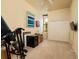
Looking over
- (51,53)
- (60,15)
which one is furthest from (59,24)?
(51,53)

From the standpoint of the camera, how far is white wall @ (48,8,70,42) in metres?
7.18

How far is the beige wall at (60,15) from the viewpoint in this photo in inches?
284

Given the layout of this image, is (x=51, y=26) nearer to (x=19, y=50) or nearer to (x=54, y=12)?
(x=54, y=12)

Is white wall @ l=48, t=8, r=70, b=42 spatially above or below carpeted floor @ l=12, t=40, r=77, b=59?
above

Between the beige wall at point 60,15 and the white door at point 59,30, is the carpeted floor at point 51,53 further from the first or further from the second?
the beige wall at point 60,15

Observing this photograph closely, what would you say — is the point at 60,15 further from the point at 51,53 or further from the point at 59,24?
the point at 51,53

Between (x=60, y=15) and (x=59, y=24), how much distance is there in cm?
76

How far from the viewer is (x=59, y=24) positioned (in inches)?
297

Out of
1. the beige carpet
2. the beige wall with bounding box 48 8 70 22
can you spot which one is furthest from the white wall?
the beige carpet

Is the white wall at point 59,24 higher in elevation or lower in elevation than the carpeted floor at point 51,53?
higher

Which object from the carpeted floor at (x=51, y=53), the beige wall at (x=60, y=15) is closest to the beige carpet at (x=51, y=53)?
the carpeted floor at (x=51, y=53)

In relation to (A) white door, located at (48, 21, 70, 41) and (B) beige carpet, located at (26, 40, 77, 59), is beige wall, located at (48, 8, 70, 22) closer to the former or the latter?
(A) white door, located at (48, 21, 70, 41)

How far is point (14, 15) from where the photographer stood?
3.77 meters

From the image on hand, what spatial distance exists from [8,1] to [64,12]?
5.12 metres
